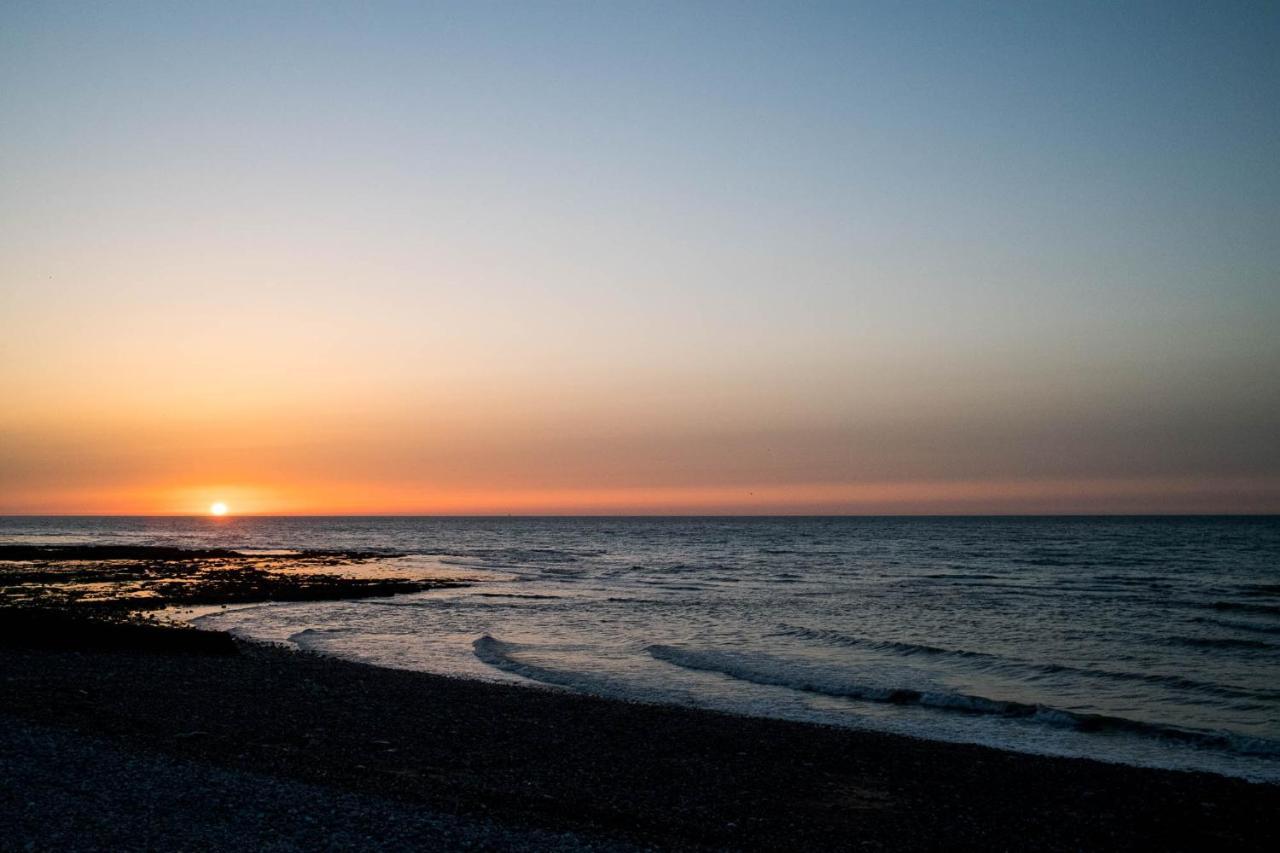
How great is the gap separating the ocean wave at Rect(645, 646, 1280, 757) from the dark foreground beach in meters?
3.63

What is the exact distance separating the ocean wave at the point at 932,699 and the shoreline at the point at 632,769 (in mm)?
3430

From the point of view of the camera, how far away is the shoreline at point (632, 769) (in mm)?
10219


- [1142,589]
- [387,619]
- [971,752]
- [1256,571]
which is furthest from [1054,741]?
[1256,571]

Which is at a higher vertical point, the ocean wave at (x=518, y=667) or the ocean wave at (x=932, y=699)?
the ocean wave at (x=518, y=667)

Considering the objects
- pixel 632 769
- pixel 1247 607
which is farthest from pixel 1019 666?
pixel 1247 607

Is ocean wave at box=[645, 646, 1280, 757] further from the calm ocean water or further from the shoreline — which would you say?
the shoreline

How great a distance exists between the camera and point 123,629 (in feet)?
72.3

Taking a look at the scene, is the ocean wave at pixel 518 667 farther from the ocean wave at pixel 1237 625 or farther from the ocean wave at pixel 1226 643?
the ocean wave at pixel 1237 625

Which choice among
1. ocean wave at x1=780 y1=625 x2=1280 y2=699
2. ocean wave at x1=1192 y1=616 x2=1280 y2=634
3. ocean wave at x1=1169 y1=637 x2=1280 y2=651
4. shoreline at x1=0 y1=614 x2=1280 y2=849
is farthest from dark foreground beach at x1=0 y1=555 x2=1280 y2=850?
ocean wave at x1=1192 y1=616 x2=1280 y2=634

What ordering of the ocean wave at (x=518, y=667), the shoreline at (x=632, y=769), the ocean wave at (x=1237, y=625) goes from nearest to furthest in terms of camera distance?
the shoreline at (x=632, y=769), the ocean wave at (x=518, y=667), the ocean wave at (x=1237, y=625)

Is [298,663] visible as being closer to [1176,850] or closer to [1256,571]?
[1176,850]

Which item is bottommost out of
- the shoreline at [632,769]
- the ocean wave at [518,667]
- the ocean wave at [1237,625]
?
the ocean wave at [1237,625]

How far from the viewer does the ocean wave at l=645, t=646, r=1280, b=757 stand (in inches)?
636

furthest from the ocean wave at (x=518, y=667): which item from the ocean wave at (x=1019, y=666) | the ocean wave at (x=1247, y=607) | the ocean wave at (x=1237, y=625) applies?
the ocean wave at (x=1247, y=607)
